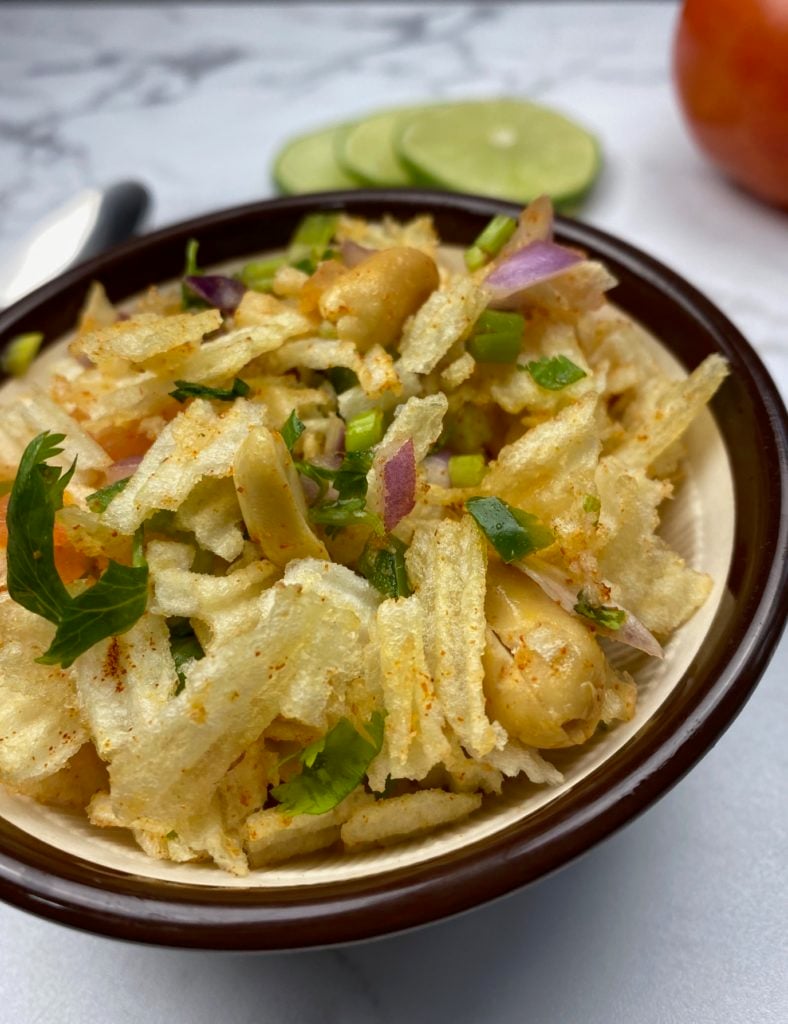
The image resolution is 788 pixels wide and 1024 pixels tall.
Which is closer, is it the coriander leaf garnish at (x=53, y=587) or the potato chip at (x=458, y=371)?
the coriander leaf garnish at (x=53, y=587)

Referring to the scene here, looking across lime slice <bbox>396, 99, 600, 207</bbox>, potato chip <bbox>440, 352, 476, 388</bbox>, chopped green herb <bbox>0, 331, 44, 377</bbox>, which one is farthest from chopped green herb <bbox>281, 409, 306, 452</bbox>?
lime slice <bbox>396, 99, 600, 207</bbox>

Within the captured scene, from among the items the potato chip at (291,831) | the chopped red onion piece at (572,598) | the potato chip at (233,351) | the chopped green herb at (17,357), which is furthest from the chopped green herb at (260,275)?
the potato chip at (291,831)

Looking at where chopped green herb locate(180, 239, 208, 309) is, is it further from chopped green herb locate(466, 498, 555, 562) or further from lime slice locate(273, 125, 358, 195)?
lime slice locate(273, 125, 358, 195)

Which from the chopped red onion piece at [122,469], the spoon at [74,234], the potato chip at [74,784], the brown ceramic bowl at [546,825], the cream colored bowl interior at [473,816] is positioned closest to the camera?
the brown ceramic bowl at [546,825]

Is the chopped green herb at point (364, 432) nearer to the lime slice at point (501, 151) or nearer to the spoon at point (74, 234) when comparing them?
the spoon at point (74, 234)

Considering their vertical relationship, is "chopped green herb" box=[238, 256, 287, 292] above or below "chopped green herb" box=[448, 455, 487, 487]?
above

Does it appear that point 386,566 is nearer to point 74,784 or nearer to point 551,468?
point 551,468

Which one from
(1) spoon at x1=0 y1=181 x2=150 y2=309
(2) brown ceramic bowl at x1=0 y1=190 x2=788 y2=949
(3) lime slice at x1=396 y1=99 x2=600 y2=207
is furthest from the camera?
(3) lime slice at x1=396 y1=99 x2=600 y2=207

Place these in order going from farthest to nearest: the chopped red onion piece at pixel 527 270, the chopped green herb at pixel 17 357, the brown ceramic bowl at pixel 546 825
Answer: the chopped green herb at pixel 17 357
the chopped red onion piece at pixel 527 270
the brown ceramic bowl at pixel 546 825
